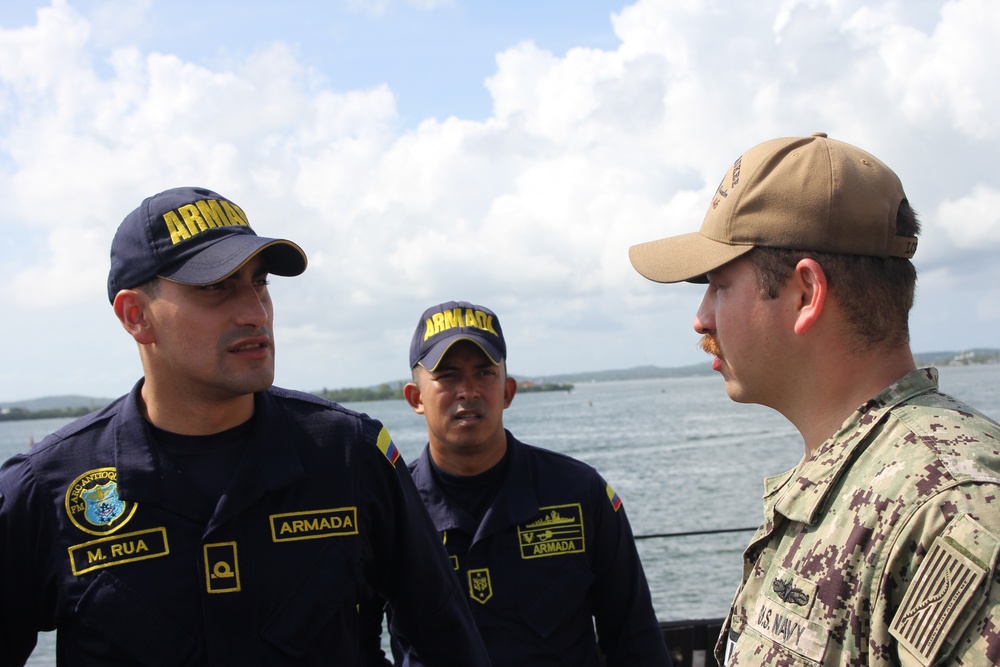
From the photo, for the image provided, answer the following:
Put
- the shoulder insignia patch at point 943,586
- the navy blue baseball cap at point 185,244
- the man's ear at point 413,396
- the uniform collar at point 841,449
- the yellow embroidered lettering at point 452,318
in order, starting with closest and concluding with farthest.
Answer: the shoulder insignia patch at point 943,586 < the uniform collar at point 841,449 < the navy blue baseball cap at point 185,244 < the yellow embroidered lettering at point 452,318 < the man's ear at point 413,396

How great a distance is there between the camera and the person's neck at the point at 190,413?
7.77 feet

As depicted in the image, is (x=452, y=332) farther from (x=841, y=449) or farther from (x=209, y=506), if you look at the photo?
(x=841, y=449)

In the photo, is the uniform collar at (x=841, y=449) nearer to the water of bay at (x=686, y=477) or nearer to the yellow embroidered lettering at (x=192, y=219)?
the yellow embroidered lettering at (x=192, y=219)

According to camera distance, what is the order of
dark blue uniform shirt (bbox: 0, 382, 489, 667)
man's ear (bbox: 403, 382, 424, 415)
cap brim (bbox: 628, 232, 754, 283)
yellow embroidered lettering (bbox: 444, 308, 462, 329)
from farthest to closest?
man's ear (bbox: 403, 382, 424, 415) < yellow embroidered lettering (bbox: 444, 308, 462, 329) < dark blue uniform shirt (bbox: 0, 382, 489, 667) < cap brim (bbox: 628, 232, 754, 283)

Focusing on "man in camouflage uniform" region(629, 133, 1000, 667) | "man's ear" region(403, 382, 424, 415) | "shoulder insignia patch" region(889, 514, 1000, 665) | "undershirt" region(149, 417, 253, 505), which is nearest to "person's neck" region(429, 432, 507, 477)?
"man's ear" region(403, 382, 424, 415)

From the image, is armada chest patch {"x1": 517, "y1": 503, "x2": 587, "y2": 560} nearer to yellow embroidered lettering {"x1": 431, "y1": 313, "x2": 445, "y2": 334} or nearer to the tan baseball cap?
yellow embroidered lettering {"x1": 431, "y1": 313, "x2": 445, "y2": 334}

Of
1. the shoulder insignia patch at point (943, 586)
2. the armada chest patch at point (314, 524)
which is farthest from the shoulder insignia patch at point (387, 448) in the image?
the shoulder insignia patch at point (943, 586)

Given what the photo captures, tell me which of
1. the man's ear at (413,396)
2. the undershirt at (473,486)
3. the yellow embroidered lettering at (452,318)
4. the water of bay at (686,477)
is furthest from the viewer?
the water of bay at (686,477)

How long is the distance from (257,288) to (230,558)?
0.77 meters

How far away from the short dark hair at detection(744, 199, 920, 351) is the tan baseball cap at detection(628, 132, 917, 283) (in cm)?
2

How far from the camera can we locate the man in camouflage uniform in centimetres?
134

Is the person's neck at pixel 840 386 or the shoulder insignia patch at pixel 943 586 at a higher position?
the person's neck at pixel 840 386

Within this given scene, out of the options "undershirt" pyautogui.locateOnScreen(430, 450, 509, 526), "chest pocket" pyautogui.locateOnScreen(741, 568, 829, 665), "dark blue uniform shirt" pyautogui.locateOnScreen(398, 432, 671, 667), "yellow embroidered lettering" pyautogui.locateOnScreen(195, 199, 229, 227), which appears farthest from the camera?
"undershirt" pyautogui.locateOnScreen(430, 450, 509, 526)

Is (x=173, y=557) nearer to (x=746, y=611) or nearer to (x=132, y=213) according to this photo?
(x=132, y=213)
